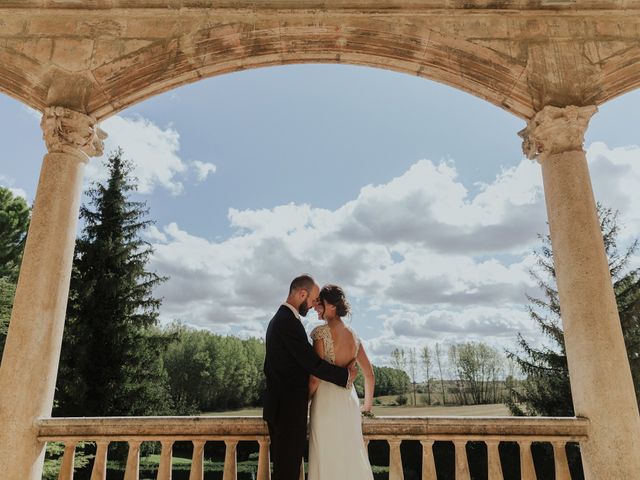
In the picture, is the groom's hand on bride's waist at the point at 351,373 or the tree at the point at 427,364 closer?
the groom's hand on bride's waist at the point at 351,373

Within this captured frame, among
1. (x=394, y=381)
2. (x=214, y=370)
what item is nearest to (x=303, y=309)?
(x=394, y=381)

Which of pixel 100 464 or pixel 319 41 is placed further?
pixel 319 41

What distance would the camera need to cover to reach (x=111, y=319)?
609 inches

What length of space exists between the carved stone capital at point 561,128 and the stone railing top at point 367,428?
215 centimetres

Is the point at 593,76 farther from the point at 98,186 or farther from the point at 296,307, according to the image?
the point at 98,186

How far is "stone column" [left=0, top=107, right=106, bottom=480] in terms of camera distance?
9.91ft

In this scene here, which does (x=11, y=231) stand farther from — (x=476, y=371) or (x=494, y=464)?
(x=476, y=371)

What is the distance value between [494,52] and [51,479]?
40.8 feet

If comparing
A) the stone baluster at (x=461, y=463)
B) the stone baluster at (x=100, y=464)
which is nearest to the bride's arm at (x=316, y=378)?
Answer: the stone baluster at (x=461, y=463)

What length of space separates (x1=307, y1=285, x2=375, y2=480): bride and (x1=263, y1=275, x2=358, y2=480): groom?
0.10 meters

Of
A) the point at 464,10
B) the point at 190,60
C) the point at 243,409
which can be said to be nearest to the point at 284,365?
the point at 190,60

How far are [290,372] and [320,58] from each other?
3067 mm

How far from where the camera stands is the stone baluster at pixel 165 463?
9.62ft

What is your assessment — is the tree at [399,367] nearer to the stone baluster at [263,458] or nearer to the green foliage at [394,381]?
the green foliage at [394,381]
